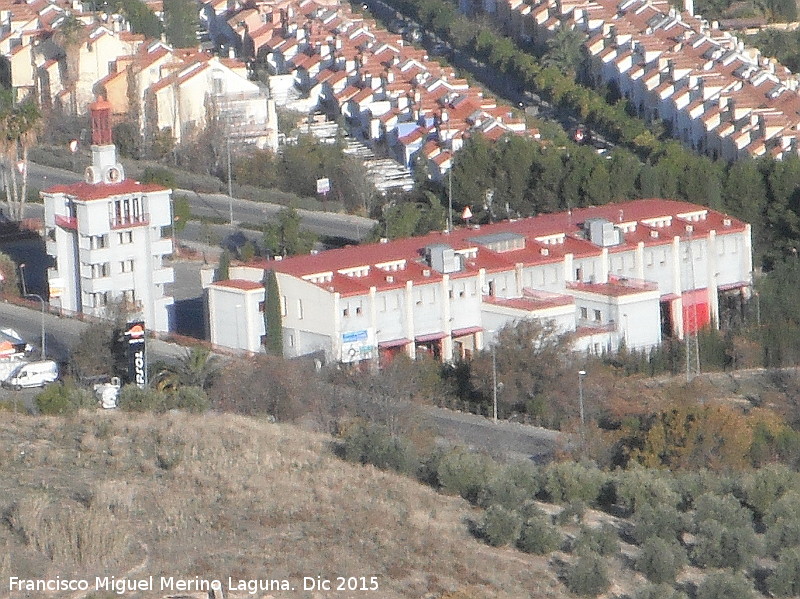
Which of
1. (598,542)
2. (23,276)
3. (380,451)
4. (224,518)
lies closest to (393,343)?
(23,276)

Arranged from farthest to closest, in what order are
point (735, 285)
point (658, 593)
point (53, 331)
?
point (735, 285), point (53, 331), point (658, 593)

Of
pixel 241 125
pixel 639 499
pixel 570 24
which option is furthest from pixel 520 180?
pixel 639 499

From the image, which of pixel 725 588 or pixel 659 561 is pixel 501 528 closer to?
pixel 659 561

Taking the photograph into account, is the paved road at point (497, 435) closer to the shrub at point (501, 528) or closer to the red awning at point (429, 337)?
the red awning at point (429, 337)

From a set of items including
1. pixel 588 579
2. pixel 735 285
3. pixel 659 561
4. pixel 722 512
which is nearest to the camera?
pixel 588 579

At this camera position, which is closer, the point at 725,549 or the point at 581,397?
the point at 725,549

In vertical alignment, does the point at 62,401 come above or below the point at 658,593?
above
